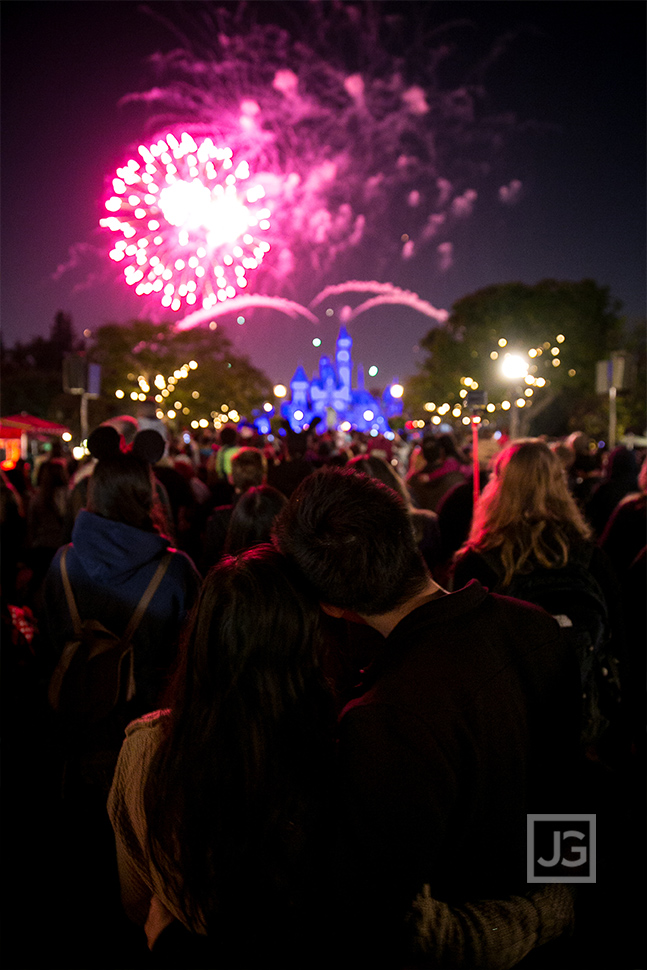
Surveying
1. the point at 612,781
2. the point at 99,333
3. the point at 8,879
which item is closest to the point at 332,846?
the point at 8,879

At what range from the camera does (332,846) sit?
1477mm

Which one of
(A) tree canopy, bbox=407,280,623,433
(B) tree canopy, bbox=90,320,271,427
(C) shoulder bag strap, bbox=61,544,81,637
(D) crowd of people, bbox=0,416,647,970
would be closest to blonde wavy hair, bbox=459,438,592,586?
(D) crowd of people, bbox=0,416,647,970

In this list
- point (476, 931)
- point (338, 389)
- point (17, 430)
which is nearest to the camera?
point (476, 931)

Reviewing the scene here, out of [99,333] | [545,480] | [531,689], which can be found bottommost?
[531,689]

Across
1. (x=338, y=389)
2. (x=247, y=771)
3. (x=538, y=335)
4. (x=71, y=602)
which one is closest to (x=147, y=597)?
(x=71, y=602)

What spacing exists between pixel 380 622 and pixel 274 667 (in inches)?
12.8

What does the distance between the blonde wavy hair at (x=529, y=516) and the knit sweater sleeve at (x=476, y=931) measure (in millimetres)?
1587

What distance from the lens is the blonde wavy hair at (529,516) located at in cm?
305

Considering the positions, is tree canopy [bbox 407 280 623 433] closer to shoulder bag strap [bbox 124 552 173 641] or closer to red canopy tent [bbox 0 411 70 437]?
red canopy tent [bbox 0 411 70 437]

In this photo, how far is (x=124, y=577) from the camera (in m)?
3.09

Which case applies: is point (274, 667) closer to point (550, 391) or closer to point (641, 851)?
point (641, 851)

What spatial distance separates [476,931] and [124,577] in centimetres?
217
